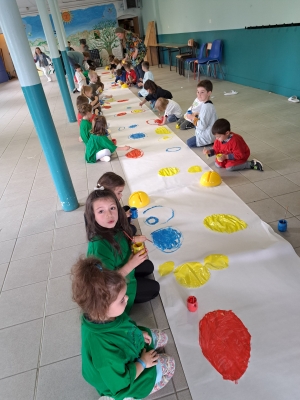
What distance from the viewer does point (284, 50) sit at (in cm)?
584

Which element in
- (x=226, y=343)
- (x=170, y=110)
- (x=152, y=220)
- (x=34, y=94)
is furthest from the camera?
(x=170, y=110)

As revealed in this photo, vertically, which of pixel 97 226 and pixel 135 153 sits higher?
pixel 97 226

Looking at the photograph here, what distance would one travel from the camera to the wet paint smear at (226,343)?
59.6 inches

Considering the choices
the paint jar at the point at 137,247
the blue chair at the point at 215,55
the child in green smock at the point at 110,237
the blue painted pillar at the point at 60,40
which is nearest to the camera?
the child in green smock at the point at 110,237

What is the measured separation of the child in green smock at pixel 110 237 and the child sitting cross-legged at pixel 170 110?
4.00 meters

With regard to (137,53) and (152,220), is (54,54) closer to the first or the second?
(137,53)

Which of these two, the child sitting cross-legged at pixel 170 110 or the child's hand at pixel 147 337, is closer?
the child's hand at pixel 147 337

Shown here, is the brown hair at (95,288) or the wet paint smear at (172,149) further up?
the brown hair at (95,288)

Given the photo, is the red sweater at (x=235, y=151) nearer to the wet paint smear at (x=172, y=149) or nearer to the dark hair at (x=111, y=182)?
the wet paint smear at (x=172, y=149)

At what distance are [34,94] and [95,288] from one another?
87.4 inches

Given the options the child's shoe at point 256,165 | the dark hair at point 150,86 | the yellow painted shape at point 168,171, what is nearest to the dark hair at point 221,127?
the child's shoe at point 256,165

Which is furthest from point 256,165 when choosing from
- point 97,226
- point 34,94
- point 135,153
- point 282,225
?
point 34,94

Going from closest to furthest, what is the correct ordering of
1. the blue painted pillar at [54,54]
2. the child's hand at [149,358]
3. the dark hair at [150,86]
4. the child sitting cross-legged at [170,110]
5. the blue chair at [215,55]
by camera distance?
1. the child's hand at [149,358]
2. the blue painted pillar at [54,54]
3. the child sitting cross-legged at [170,110]
4. the dark hair at [150,86]
5. the blue chair at [215,55]

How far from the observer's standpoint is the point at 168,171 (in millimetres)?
3678
